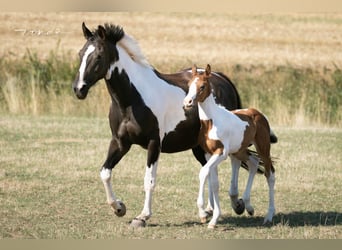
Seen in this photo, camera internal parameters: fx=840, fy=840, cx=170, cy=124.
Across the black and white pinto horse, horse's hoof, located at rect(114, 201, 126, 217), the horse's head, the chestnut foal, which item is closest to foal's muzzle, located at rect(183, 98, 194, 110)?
the chestnut foal

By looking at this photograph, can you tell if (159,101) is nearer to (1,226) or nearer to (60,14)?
(1,226)

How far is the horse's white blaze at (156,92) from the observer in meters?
9.02

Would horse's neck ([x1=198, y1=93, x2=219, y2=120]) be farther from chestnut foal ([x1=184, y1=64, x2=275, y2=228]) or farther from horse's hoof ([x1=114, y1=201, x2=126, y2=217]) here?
horse's hoof ([x1=114, y1=201, x2=126, y2=217])

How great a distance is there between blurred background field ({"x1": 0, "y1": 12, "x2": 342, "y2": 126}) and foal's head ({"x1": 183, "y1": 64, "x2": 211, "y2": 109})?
386 centimetres

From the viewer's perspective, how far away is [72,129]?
16312mm

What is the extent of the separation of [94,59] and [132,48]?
2.10ft

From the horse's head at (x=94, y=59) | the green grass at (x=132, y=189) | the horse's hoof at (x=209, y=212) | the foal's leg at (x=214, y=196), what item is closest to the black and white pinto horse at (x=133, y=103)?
the horse's head at (x=94, y=59)

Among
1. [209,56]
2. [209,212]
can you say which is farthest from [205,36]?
[209,212]

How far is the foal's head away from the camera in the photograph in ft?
27.6

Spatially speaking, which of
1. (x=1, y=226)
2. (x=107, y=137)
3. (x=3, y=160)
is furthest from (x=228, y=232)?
(x=107, y=137)

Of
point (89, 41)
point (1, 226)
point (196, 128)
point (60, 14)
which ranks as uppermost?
point (60, 14)

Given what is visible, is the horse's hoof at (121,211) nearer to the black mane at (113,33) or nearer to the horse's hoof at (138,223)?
the horse's hoof at (138,223)

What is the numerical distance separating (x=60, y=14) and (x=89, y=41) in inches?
693

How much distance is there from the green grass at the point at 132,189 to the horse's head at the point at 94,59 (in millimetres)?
1528
